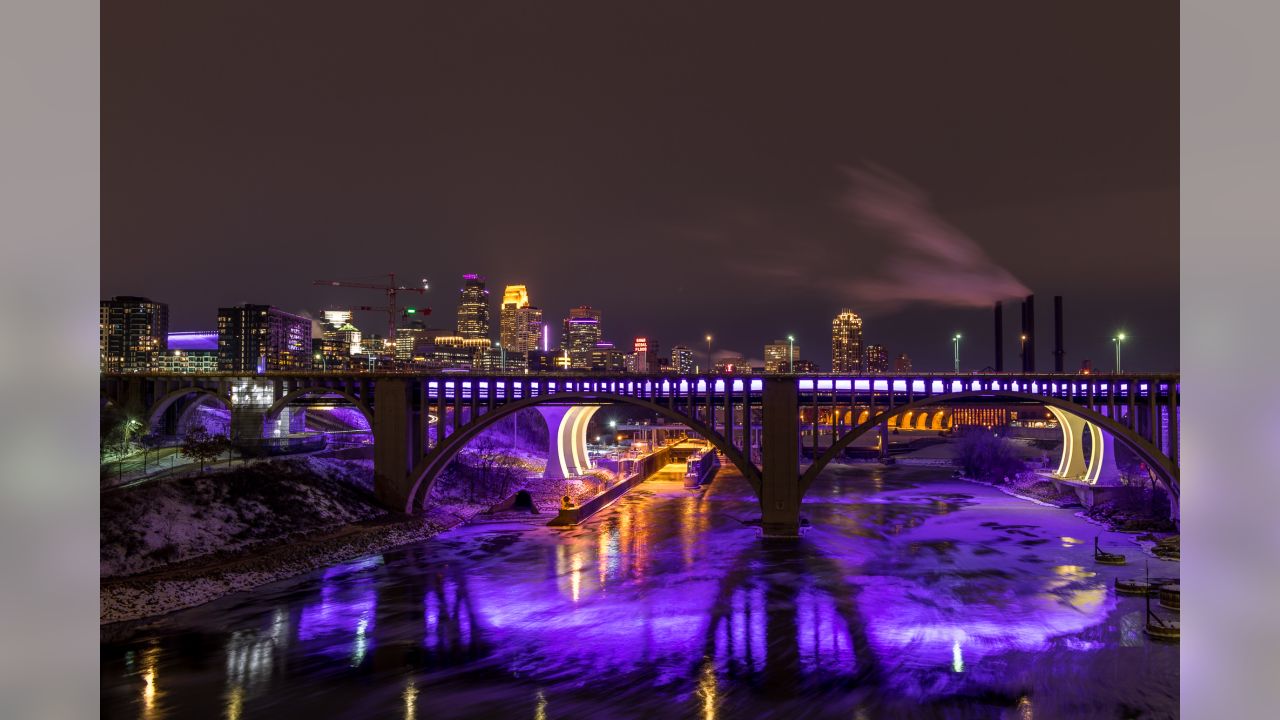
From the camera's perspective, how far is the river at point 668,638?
66.7 ft

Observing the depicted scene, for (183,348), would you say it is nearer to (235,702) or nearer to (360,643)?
(360,643)

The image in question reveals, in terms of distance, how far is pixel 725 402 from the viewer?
4522cm

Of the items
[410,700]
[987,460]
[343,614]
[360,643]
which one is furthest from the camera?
[987,460]

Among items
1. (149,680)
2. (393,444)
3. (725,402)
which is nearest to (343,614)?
(149,680)

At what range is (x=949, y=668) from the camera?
2278cm

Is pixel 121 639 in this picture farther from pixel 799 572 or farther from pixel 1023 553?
pixel 1023 553

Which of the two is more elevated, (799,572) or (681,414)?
(681,414)

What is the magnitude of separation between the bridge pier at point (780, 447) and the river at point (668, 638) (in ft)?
9.55

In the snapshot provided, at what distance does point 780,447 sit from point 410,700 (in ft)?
92.4

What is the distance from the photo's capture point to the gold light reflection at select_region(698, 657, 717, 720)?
19469mm

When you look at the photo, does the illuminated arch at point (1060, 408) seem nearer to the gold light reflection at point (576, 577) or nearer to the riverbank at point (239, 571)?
the gold light reflection at point (576, 577)

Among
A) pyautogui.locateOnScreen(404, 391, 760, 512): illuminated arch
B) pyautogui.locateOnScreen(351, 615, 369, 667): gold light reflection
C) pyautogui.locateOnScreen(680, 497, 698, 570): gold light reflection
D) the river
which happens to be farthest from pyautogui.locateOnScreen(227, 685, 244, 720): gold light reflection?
pyautogui.locateOnScreen(404, 391, 760, 512): illuminated arch
